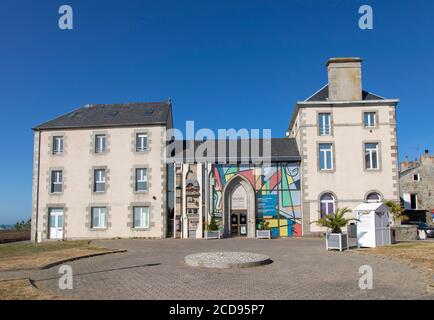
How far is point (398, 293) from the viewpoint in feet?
26.5

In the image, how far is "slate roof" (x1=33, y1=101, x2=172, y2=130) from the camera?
90.7 feet

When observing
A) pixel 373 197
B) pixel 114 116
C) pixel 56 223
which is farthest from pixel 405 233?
pixel 56 223

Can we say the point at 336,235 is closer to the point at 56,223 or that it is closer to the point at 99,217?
the point at 99,217

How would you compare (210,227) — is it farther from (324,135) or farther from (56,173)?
(56,173)

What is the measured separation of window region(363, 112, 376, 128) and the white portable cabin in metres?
9.18

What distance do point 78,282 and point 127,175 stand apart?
1780 cm

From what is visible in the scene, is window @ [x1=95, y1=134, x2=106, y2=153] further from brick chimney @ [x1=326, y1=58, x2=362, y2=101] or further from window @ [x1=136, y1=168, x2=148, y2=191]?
brick chimney @ [x1=326, y1=58, x2=362, y2=101]

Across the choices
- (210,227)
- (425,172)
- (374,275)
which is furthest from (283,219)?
(425,172)

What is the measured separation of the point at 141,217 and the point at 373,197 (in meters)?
16.0

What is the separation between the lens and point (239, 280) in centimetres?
981

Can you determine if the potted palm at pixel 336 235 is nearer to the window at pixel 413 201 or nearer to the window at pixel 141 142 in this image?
the window at pixel 141 142

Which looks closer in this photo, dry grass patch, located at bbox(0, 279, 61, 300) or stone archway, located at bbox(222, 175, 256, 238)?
dry grass patch, located at bbox(0, 279, 61, 300)

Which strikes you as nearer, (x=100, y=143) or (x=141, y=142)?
(x=141, y=142)

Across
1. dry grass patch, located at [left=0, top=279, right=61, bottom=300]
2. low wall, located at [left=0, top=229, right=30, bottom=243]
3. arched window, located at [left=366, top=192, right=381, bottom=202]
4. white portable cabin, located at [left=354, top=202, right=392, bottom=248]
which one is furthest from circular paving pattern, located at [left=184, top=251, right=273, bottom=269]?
low wall, located at [left=0, top=229, right=30, bottom=243]
